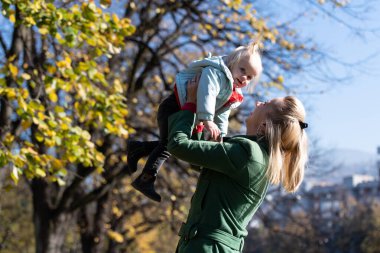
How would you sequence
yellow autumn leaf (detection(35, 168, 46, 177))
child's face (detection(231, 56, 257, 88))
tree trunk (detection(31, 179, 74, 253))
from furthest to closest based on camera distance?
tree trunk (detection(31, 179, 74, 253)), yellow autumn leaf (detection(35, 168, 46, 177)), child's face (detection(231, 56, 257, 88))

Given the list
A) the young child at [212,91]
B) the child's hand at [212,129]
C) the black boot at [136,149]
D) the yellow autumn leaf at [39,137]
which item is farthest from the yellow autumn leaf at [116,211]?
the child's hand at [212,129]

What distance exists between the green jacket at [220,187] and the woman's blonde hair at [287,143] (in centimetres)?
5

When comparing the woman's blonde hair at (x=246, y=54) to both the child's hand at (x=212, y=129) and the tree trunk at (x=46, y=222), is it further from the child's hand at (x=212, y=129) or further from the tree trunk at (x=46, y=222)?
the tree trunk at (x=46, y=222)

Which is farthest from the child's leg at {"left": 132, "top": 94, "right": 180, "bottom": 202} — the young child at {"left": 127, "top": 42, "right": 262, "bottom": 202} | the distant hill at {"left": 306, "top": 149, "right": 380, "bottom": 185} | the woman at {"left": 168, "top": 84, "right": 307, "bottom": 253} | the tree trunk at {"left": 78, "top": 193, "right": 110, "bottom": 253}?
the distant hill at {"left": 306, "top": 149, "right": 380, "bottom": 185}

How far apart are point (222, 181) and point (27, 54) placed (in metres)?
6.81

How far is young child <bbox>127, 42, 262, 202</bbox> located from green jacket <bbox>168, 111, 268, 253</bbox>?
114mm

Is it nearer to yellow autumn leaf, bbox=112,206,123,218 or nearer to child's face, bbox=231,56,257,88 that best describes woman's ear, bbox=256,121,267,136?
child's face, bbox=231,56,257,88

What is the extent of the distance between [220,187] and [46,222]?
9.43 m

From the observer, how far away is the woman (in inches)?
110

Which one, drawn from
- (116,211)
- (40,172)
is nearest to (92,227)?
(116,211)

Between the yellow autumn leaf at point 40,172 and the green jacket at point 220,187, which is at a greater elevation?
the green jacket at point 220,187

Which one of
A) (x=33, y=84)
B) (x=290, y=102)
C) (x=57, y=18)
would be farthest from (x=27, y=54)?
(x=290, y=102)

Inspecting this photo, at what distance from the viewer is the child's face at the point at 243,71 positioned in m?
3.18

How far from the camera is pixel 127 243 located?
67.0 feet
